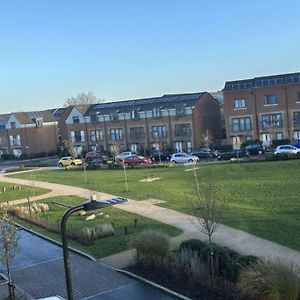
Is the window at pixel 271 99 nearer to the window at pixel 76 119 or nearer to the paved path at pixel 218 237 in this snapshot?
the window at pixel 76 119

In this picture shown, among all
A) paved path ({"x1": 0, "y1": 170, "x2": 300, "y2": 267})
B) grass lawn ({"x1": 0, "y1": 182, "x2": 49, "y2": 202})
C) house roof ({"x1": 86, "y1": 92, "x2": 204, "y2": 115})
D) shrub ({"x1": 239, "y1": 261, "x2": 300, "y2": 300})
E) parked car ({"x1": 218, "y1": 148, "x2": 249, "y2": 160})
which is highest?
house roof ({"x1": 86, "y1": 92, "x2": 204, "y2": 115})

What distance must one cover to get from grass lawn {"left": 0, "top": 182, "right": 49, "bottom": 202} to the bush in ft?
68.9

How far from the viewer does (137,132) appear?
2874 inches

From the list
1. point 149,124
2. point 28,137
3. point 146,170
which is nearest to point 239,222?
point 146,170

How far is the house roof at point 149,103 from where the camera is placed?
69.0 m

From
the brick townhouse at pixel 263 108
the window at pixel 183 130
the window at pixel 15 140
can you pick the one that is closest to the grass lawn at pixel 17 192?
the brick townhouse at pixel 263 108

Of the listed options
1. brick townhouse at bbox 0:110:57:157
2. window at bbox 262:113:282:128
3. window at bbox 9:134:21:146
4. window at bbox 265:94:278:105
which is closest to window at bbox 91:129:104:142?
brick townhouse at bbox 0:110:57:157

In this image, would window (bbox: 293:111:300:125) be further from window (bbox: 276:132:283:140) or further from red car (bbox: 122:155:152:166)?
red car (bbox: 122:155:152:166)

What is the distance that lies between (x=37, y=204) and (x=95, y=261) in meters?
14.3

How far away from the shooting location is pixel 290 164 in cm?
3762

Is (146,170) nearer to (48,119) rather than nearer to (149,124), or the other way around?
(149,124)

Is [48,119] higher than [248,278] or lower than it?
higher

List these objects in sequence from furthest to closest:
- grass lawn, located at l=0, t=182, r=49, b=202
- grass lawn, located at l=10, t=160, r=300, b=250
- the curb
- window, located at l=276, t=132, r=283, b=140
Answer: window, located at l=276, t=132, r=283, b=140 → grass lawn, located at l=0, t=182, r=49, b=202 → grass lawn, located at l=10, t=160, r=300, b=250 → the curb

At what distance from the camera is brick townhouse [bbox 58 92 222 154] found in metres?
67.8
